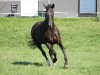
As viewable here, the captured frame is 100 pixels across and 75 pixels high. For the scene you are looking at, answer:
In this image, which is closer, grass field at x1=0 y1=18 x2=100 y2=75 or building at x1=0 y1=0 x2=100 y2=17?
grass field at x1=0 y1=18 x2=100 y2=75

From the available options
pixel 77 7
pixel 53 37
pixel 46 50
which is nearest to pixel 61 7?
pixel 77 7

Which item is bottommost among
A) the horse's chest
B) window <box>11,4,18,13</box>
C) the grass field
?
the grass field

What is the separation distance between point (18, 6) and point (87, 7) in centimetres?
673

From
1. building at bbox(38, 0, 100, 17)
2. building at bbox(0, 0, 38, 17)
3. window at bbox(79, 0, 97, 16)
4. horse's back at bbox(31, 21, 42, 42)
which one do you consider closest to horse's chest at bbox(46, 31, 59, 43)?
horse's back at bbox(31, 21, 42, 42)

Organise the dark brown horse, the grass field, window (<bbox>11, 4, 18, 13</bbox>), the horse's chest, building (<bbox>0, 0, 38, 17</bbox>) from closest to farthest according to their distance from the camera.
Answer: the grass field < the dark brown horse < the horse's chest < building (<bbox>0, 0, 38, 17</bbox>) < window (<bbox>11, 4, 18, 13</bbox>)

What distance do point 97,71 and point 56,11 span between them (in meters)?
30.0

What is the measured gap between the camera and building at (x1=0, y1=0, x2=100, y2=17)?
44.4m

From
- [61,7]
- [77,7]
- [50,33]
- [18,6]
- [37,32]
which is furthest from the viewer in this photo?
[18,6]

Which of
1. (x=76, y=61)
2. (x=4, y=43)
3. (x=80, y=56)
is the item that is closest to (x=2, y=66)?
(x=76, y=61)

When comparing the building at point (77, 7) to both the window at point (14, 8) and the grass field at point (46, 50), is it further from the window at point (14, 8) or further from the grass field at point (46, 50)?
the grass field at point (46, 50)

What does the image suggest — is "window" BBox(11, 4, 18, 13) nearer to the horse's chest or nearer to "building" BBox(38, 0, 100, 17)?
"building" BBox(38, 0, 100, 17)

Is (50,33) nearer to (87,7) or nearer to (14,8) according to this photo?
(87,7)

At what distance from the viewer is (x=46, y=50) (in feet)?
77.9

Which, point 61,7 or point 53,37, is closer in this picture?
point 53,37
